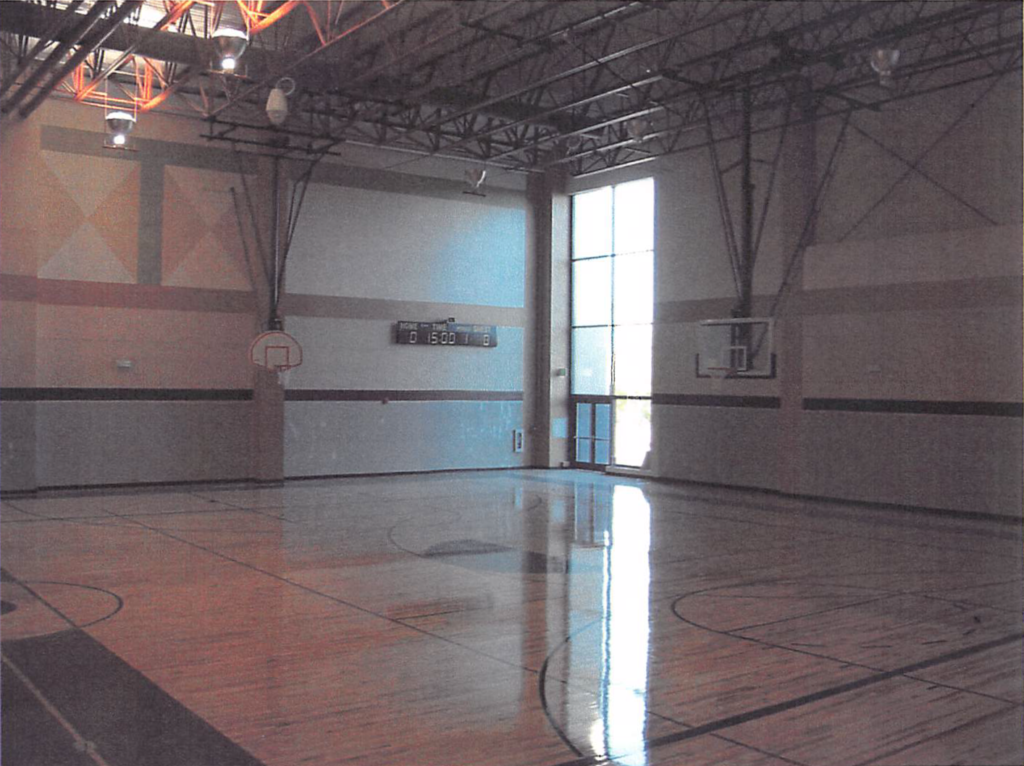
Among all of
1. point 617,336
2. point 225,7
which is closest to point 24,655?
point 225,7

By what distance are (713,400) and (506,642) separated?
12.9 m

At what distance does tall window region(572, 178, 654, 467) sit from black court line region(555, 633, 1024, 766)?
14.1 meters

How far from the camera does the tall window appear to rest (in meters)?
22.4

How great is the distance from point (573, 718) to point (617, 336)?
57.1 ft

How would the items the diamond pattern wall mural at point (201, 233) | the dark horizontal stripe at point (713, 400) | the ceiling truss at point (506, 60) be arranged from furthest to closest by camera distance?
the diamond pattern wall mural at point (201, 233) → the dark horizontal stripe at point (713, 400) → the ceiling truss at point (506, 60)

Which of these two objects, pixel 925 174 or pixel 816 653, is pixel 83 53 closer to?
pixel 816 653

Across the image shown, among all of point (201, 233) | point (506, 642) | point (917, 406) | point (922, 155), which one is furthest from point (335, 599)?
point (922, 155)

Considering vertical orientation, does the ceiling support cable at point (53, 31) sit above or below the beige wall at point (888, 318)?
above

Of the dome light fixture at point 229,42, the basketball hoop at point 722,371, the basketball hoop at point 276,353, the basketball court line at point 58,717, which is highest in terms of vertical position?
the dome light fixture at point 229,42

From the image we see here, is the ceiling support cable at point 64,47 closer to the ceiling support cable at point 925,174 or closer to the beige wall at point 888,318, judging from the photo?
the beige wall at point 888,318

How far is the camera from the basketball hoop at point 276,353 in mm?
19516

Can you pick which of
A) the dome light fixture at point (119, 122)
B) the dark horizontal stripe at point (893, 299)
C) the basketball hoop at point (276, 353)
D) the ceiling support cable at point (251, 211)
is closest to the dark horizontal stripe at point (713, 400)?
the dark horizontal stripe at point (893, 299)

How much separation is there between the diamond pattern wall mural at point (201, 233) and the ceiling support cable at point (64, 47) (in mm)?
3252

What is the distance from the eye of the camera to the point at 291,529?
543 inches
